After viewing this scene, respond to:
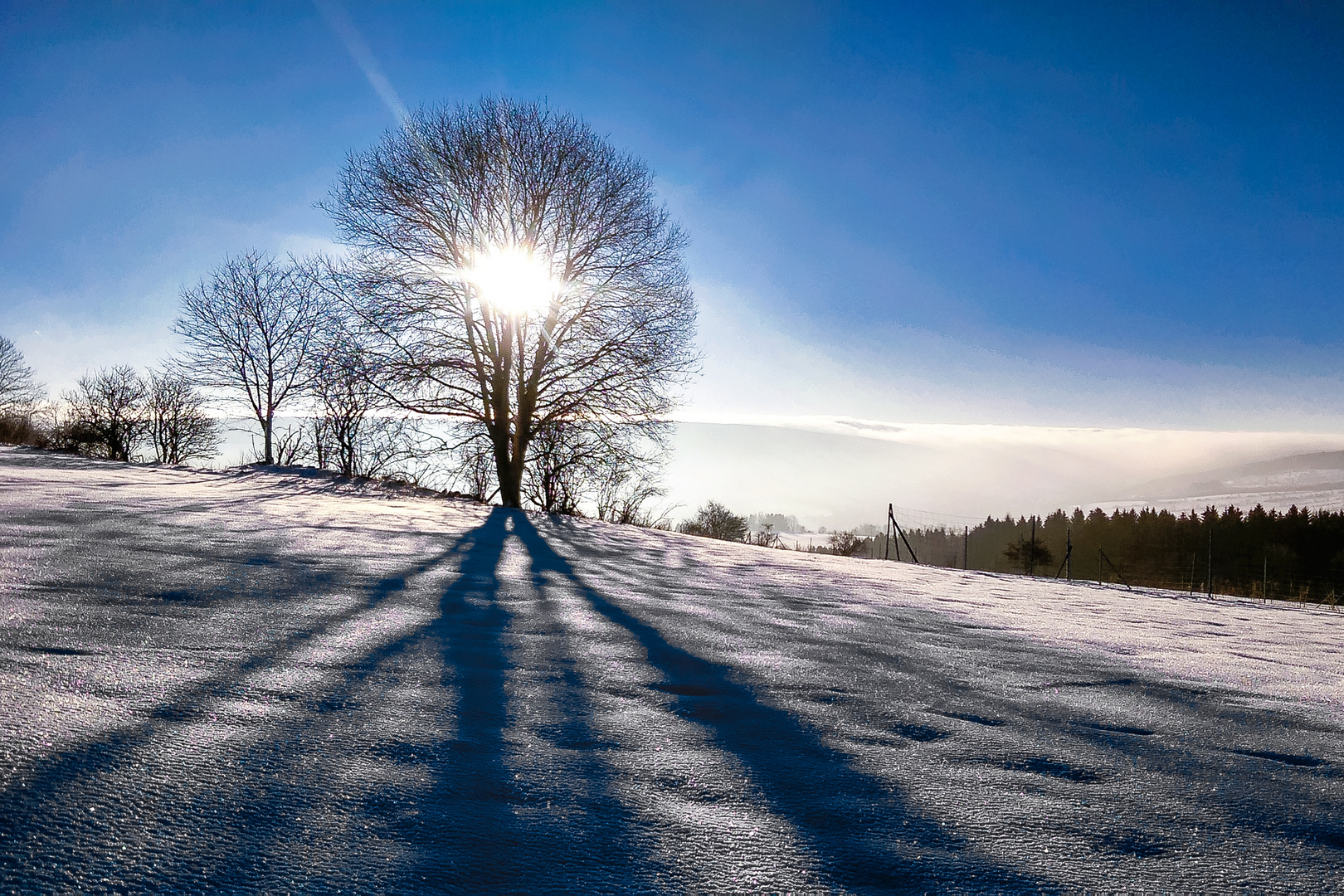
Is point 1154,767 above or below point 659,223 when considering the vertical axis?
below

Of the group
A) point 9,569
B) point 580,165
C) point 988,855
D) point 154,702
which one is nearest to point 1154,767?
point 988,855

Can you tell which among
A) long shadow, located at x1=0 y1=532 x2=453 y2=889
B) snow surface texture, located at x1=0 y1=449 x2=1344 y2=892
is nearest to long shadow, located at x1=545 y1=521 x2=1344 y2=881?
snow surface texture, located at x1=0 y1=449 x2=1344 y2=892

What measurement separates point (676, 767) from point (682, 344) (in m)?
12.2

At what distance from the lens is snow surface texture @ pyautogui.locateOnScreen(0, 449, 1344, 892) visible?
1.12 metres

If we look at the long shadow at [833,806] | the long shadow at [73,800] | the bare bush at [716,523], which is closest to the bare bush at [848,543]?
the bare bush at [716,523]

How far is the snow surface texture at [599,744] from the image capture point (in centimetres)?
112

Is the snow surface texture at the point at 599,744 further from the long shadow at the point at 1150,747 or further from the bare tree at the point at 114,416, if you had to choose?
the bare tree at the point at 114,416

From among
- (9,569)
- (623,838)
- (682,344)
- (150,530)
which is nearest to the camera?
(623,838)

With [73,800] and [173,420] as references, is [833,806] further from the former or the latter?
[173,420]

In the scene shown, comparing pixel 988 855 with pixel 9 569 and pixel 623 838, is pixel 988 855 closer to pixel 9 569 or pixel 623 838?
pixel 623 838

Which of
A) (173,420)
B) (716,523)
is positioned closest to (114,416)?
(173,420)

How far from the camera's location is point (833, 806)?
54.4 inches

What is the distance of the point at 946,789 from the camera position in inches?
59.1

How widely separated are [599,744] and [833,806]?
1.93ft
